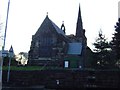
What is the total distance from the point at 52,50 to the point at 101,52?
1154 centimetres

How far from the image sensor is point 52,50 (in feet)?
213

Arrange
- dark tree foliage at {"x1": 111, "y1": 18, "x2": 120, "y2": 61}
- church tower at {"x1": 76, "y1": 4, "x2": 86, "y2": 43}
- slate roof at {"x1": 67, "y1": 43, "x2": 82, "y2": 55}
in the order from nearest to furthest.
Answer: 1. dark tree foliage at {"x1": 111, "y1": 18, "x2": 120, "y2": 61}
2. slate roof at {"x1": 67, "y1": 43, "x2": 82, "y2": 55}
3. church tower at {"x1": 76, "y1": 4, "x2": 86, "y2": 43}

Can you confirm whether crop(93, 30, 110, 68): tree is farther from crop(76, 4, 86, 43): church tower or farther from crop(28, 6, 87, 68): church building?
crop(76, 4, 86, 43): church tower

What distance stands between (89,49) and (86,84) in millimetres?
32837

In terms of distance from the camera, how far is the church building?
211 ft

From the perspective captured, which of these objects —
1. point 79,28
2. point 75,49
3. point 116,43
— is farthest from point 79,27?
point 116,43

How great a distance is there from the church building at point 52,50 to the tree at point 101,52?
14.8 ft

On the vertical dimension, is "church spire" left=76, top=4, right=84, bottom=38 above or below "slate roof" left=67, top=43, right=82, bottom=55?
above

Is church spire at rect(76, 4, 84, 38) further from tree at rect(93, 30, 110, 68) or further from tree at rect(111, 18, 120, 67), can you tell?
tree at rect(111, 18, 120, 67)

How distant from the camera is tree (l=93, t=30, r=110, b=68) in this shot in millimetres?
60606

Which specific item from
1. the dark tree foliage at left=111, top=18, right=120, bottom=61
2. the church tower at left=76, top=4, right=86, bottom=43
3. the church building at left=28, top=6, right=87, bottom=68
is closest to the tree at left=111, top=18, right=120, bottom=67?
the dark tree foliage at left=111, top=18, right=120, bottom=61

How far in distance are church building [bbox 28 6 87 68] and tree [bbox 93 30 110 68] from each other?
14.8 feet

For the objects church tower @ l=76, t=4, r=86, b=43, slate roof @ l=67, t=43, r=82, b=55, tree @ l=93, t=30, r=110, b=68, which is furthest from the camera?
church tower @ l=76, t=4, r=86, b=43

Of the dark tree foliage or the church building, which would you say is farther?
the church building
